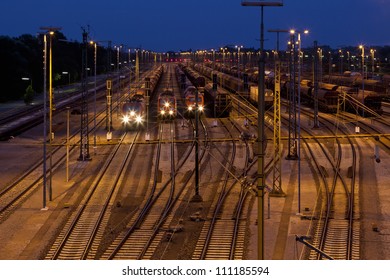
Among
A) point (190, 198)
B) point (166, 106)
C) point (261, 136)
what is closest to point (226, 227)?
point (190, 198)

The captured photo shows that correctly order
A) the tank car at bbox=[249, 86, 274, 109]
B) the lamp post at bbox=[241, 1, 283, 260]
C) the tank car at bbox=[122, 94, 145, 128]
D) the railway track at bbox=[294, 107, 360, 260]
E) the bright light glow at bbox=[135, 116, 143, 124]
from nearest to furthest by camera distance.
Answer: the lamp post at bbox=[241, 1, 283, 260], the railway track at bbox=[294, 107, 360, 260], the bright light glow at bbox=[135, 116, 143, 124], the tank car at bbox=[122, 94, 145, 128], the tank car at bbox=[249, 86, 274, 109]

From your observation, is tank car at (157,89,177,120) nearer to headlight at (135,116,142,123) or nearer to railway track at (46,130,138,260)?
headlight at (135,116,142,123)

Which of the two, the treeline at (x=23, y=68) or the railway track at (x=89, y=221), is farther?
the treeline at (x=23, y=68)

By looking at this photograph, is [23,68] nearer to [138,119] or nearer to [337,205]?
[138,119]

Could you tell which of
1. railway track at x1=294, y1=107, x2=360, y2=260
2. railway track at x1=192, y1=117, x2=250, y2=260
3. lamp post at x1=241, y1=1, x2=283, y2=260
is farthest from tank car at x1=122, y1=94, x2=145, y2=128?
lamp post at x1=241, y1=1, x2=283, y2=260

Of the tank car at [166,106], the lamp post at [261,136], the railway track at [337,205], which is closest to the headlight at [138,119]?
the tank car at [166,106]

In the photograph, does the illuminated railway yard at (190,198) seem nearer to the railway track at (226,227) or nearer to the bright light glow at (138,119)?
the railway track at (226,227)

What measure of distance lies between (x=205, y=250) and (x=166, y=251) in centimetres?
105

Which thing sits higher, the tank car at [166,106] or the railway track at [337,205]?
the tank car at [166,106]

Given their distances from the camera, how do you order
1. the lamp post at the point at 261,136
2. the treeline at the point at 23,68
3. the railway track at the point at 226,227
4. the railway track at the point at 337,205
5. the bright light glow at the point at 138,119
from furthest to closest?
the treeline at the point at 23,68 → the bright light glow at the point at 138,119 → the railway track at the point at 337,205 → the railway track at the point at 226,227 → the lamp post at the point at 261,136

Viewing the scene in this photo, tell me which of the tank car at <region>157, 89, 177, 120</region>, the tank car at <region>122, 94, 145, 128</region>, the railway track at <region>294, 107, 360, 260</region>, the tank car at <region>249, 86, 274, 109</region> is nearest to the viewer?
the railway track at <region>294, 107, 360, 260</region>

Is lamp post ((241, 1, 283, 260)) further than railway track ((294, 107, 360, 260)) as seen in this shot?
No
